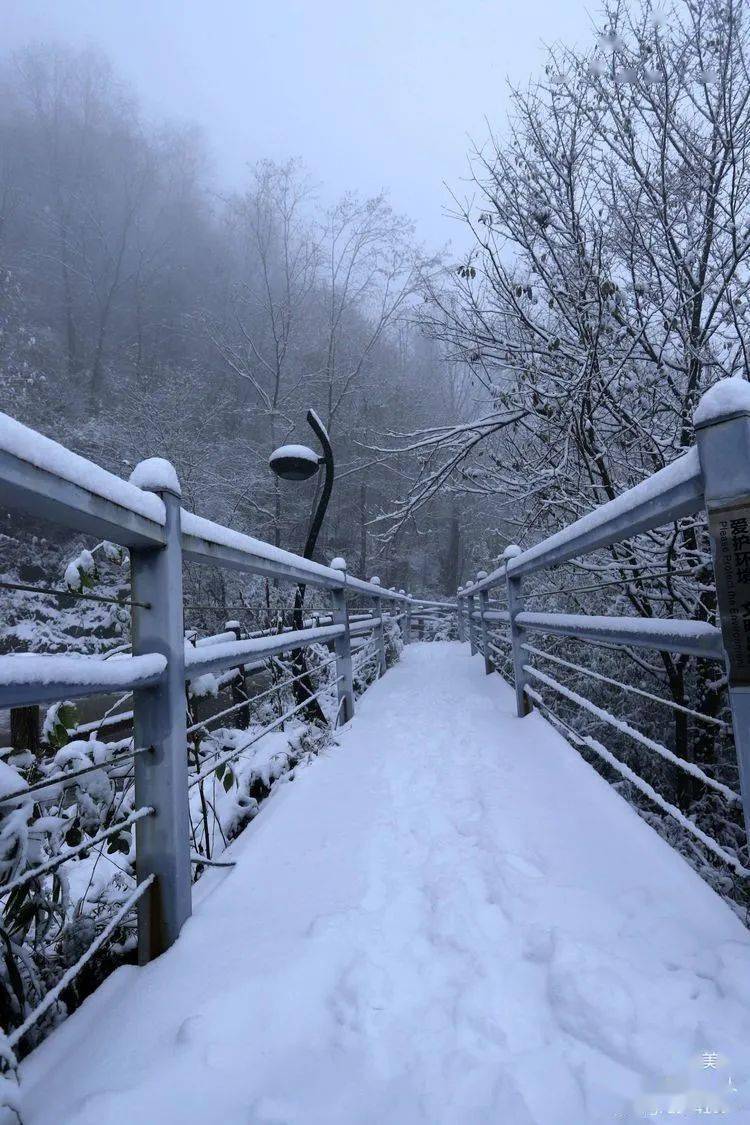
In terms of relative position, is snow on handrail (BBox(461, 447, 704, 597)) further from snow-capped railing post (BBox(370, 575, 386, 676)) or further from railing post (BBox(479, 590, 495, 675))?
snow-capped railing post (BBox(370, 575, 386, 676))

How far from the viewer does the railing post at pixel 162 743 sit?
4.19 ft

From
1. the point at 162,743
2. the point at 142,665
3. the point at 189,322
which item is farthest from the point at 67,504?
the point at 189,322

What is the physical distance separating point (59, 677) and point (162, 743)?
0.46m

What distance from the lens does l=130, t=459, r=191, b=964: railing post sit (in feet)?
4.19

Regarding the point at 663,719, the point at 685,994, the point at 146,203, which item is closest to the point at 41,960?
the point at 685,994

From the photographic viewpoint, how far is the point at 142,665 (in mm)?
1217

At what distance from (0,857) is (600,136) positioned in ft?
16.4

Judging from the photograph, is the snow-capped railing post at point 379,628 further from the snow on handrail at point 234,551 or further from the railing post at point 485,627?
the snow on handrail at point 234,551

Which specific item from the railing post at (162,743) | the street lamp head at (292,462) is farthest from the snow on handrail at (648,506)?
the street lamp head at (292,462)

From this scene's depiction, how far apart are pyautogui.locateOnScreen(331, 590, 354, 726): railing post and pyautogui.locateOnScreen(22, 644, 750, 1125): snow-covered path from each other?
72.1 inches

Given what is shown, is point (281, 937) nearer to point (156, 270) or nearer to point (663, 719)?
point (663, 719)

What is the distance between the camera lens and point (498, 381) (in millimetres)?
4441

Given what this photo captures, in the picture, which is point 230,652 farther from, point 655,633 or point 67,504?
point 655,633

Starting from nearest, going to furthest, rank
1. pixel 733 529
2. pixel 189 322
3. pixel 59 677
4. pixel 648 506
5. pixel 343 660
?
pixel 59 677 < pixel 733 529 < pixel 648 506 < pixel 343 660 < pixel 189 322
